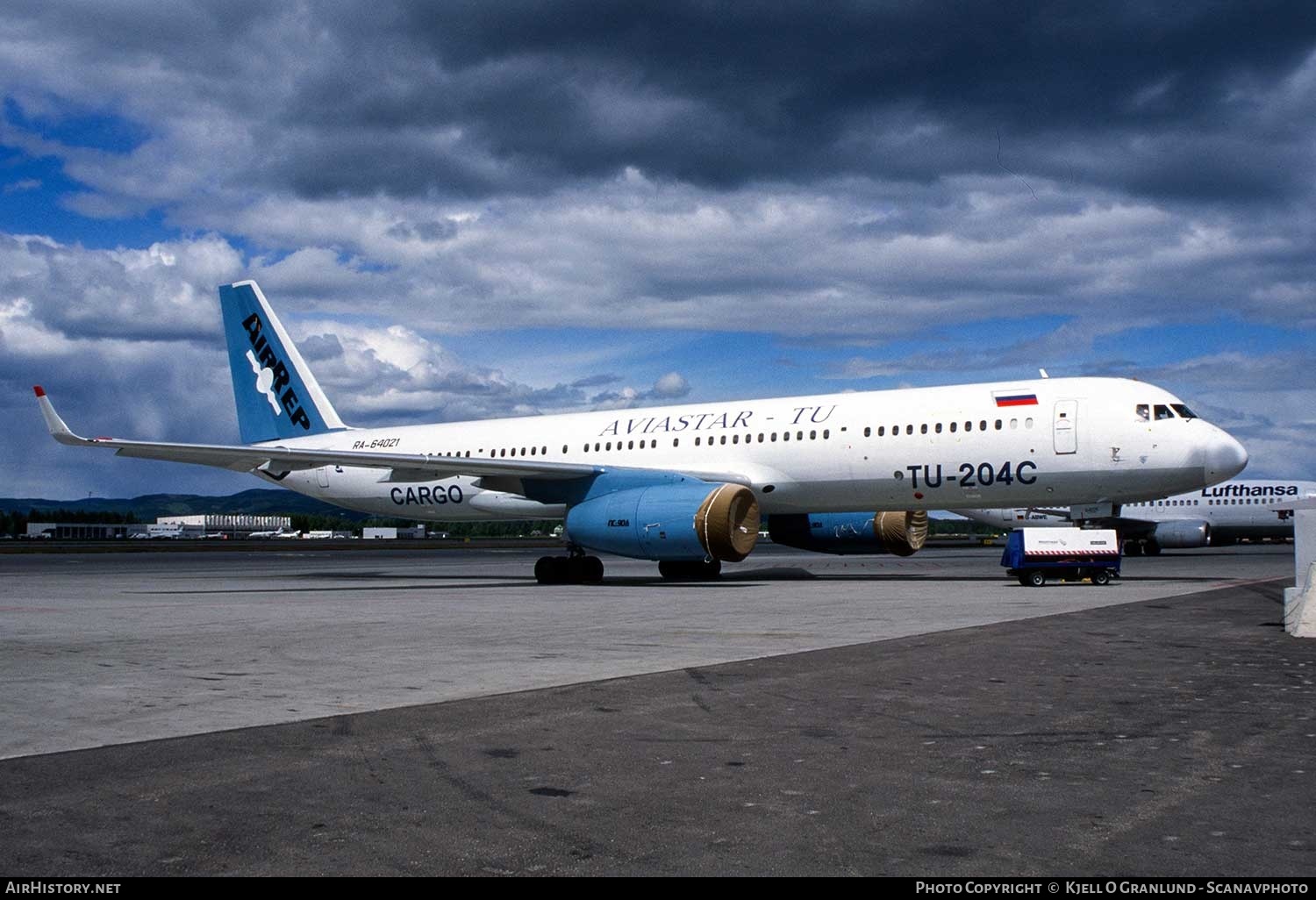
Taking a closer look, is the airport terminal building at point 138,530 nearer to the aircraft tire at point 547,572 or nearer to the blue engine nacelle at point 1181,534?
the blue engine nacelle at point 1181,534

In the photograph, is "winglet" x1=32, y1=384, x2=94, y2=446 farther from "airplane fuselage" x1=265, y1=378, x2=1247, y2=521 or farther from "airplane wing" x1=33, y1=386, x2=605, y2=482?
"airplane fuselage" x1=265, y1=378, x2=1247, y2=521

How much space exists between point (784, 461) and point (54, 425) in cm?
1622

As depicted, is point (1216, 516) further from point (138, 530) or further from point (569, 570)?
point (138, 530)

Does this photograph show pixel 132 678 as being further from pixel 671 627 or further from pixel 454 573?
pixel 454 573

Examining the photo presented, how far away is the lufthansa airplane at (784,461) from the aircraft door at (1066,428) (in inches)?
1.0

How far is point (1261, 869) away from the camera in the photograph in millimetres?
4035

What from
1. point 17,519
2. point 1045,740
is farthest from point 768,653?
point 17,519

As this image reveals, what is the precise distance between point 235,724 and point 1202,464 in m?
20.9

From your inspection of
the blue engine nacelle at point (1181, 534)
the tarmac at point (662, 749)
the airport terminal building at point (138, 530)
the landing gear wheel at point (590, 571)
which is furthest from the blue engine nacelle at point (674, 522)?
the airport terminal building at point (138, 530)

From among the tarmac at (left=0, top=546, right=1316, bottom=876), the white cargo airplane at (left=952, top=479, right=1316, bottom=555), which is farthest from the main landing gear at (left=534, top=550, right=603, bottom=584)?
the white cargo airplane at (left=952, top=479, right=1316, bottom=555)

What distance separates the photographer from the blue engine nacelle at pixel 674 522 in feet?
74.8

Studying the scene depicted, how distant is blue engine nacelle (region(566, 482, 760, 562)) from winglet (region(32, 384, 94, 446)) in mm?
10976

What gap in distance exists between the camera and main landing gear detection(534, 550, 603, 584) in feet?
85.0

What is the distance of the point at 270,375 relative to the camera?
34625 millimetres
